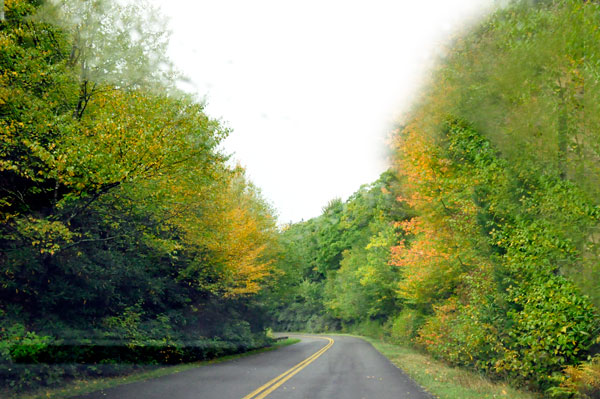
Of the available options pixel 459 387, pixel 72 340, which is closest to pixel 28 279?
pixel 72 340

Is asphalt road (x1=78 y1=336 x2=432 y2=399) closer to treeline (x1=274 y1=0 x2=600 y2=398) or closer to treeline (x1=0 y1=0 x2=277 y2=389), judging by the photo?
treeline (x1=0 y1=0 x2=277 y2=389)

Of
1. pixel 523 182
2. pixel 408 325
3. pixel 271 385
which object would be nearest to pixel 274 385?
pixel 271 385

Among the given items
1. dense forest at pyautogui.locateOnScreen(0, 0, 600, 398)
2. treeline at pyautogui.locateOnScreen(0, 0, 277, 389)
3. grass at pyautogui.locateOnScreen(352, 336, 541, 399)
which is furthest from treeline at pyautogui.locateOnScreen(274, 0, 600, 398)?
treeline at pyautogui.locateOnScreen(0, 0, 277, 389)

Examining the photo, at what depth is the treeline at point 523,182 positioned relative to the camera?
22.6 feet

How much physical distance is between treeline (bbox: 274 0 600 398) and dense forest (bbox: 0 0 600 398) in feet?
0.14

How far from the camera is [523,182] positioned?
9.02m

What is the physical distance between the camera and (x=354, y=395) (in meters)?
8.84

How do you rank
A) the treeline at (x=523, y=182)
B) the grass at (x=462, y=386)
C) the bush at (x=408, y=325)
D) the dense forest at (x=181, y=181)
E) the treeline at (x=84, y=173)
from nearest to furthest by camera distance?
the treeline at (x=523, y=182)
the dense forest at (x=181, y=181)
the treeline at (x=84, y=173)
the grass at (x=462, y=386)
the bush at (x=408, y=325)

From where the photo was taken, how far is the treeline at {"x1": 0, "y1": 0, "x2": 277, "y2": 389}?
8.23 meters

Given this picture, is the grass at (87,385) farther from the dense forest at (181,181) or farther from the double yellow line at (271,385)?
the double yellow line at (271,385)

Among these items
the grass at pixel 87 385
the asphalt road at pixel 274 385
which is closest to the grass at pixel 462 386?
the asphalt road at pixel 274 385

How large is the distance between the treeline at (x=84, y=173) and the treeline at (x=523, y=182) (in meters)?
7.03

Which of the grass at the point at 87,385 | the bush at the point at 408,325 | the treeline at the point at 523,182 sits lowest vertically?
the bush at the point at 408,325

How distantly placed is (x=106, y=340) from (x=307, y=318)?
62.1 metres
